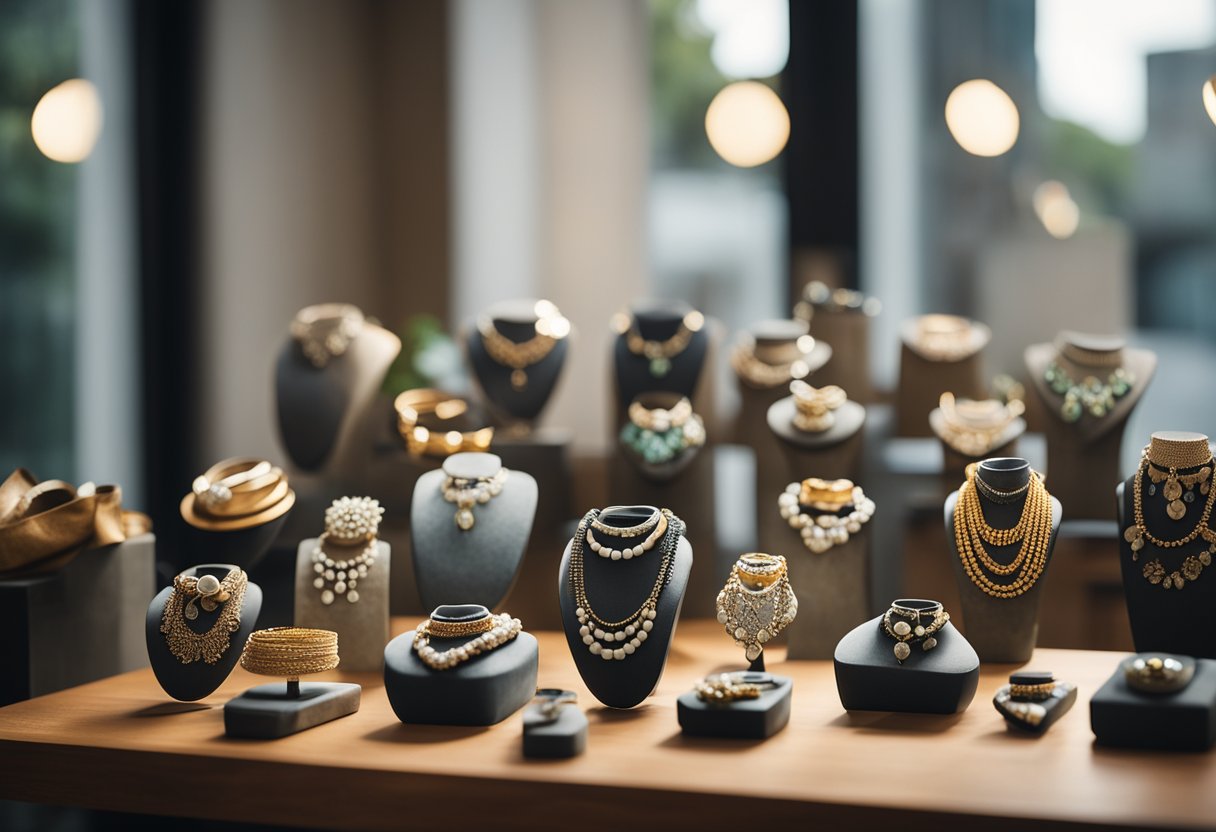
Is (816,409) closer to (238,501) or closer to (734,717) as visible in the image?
(734,717)

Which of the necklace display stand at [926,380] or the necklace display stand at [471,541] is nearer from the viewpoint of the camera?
the necklace display stand at [471,541]

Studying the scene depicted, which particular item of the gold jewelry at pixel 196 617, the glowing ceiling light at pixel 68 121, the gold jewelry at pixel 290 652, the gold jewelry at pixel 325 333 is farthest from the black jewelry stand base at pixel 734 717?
the glowing ceiling light at pixel 68 121

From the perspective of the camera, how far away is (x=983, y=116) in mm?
3795

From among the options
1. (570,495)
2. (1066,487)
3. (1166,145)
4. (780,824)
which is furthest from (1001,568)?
(1166,145)

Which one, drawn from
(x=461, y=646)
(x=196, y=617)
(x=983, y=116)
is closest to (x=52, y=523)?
(x=196, y=617)

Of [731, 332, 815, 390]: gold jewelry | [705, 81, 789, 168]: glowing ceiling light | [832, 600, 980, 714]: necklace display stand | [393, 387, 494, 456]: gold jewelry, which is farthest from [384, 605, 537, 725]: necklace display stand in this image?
[705, 81, 789, 168]: glowing ceiling light

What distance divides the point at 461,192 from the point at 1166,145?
2292mm

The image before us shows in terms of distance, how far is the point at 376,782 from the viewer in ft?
6.10

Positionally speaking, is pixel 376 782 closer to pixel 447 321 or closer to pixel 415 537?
pixel 415 537

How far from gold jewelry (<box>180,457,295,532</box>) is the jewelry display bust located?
163 cm

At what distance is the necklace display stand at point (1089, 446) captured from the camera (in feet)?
8.39

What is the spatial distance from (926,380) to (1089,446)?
523 millimetres

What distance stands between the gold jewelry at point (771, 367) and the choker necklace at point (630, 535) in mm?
A: 855

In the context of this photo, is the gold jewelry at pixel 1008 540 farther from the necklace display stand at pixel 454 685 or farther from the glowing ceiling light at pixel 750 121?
the glowing ceiling light at pixel 750 121
